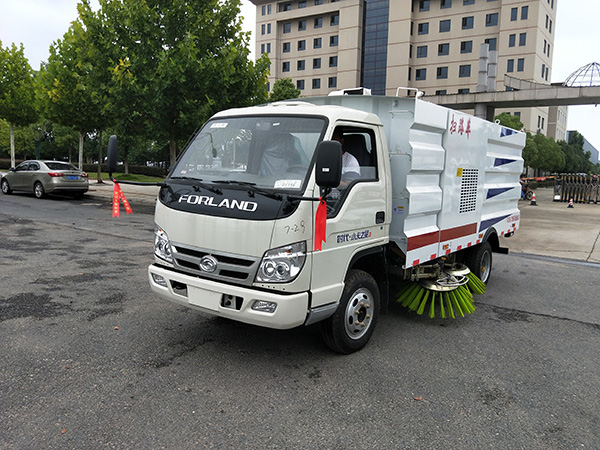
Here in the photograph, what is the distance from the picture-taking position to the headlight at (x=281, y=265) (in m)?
3.63

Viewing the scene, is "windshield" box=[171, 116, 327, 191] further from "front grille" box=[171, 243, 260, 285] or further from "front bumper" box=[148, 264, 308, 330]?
"front bumper" box=[148, 264, 308, 330]

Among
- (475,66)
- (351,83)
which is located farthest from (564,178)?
(351,83)

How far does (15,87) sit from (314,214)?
Result: 28.5 meters

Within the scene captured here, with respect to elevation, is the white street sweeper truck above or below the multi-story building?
below

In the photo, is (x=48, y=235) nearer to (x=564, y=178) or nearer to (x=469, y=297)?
(x=469, y=297)

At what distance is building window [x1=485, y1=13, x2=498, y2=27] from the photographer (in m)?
56.7

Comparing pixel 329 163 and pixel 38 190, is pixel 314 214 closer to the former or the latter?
pixel 329 163

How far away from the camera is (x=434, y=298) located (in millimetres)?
5574

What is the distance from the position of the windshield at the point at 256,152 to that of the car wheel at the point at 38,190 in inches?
617

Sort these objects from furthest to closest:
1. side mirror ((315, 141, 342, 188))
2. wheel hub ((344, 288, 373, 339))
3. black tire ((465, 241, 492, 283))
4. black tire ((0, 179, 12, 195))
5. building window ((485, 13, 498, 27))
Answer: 1. building window ((485, 13, 498, 27))
2. black tire ((0, 179, 12, 195))
3. black tire ((465, 241, 492, 283))
4. wheel hub ((344, 288, 373, 339))
5. side mirror ((315, 141, 342, 188))

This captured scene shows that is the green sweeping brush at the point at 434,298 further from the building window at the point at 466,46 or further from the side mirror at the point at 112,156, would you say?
the building window at the point at 466,46

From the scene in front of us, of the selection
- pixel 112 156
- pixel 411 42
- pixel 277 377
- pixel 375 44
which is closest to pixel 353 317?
pixel 277 377

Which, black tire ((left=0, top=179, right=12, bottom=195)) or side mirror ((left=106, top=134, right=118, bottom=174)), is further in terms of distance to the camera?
black tire ((left=0, top=179, right=12, bottom=195))

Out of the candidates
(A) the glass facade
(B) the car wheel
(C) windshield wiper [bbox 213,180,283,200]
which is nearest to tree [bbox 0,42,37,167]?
(B) the car wheel
